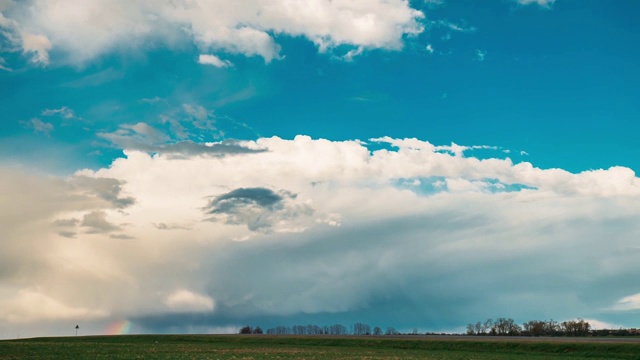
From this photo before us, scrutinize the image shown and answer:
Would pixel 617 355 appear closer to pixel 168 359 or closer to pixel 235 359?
pixel 235 359

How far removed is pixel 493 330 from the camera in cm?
16100

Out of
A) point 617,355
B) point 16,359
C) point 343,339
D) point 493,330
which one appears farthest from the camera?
point 493,330

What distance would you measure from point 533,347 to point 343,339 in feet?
122

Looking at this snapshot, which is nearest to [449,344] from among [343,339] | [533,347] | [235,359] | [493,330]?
[533,347]

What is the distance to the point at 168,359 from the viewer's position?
56.4m

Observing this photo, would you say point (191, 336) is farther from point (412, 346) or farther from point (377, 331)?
point (377, 331)

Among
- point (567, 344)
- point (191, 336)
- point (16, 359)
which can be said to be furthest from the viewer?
point (191, 336)

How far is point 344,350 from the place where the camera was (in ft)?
266

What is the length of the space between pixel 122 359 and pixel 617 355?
2297 inches

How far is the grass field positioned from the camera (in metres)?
64.3

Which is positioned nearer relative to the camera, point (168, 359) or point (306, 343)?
point (168, 359)

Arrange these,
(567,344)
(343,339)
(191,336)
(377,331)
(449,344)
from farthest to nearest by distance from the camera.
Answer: (377,331)
(191,336)
(343,339)
(449,344)
(567,344)

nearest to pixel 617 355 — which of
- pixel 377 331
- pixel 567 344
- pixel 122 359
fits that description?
pixel 567 344

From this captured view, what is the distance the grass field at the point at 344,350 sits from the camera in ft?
211
